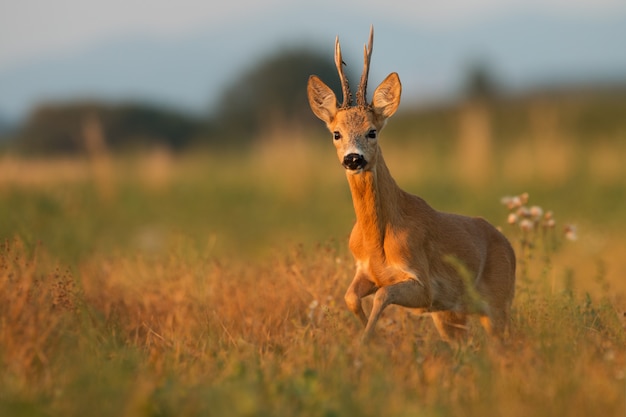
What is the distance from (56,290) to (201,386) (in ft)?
6.00

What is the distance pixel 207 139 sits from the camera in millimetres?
45031

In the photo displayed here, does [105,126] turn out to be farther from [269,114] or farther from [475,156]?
[475,156]

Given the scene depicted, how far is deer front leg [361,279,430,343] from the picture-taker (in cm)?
603

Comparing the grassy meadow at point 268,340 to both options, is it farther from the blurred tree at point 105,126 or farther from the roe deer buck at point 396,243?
the blurred tree at point 105,126

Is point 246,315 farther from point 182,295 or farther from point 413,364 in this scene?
point 413,364

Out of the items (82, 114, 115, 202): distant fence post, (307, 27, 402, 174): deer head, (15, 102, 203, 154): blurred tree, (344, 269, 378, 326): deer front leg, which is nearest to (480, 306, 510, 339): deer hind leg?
(344, 269, 378, 326): deer front leg

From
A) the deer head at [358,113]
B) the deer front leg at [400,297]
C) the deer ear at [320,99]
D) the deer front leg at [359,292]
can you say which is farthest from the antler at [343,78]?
the deer front leg at [400,297]

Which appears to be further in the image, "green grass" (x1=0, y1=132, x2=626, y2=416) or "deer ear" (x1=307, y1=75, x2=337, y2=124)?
"deer ear" (x1=307, y1=75, x2=337, y2=124)

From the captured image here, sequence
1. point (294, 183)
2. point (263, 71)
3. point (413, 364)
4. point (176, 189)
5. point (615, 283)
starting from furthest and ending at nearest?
point (263, 71) < point (176, 189) < point (294, 183) < point (615, 283) < point (413, 364)

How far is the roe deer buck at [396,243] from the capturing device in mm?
6418

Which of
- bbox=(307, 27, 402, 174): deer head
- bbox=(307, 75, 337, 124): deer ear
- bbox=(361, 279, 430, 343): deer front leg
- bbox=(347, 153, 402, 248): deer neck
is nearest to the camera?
bbox=(361, 279, 430, 343): deer front leg

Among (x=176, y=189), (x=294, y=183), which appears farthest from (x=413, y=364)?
(x=176, y=189)

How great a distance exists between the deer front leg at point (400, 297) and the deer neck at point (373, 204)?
0.38 meters

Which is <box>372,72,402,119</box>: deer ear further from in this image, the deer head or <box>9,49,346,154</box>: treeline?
<box>9,49,346,154</box>: treeline
